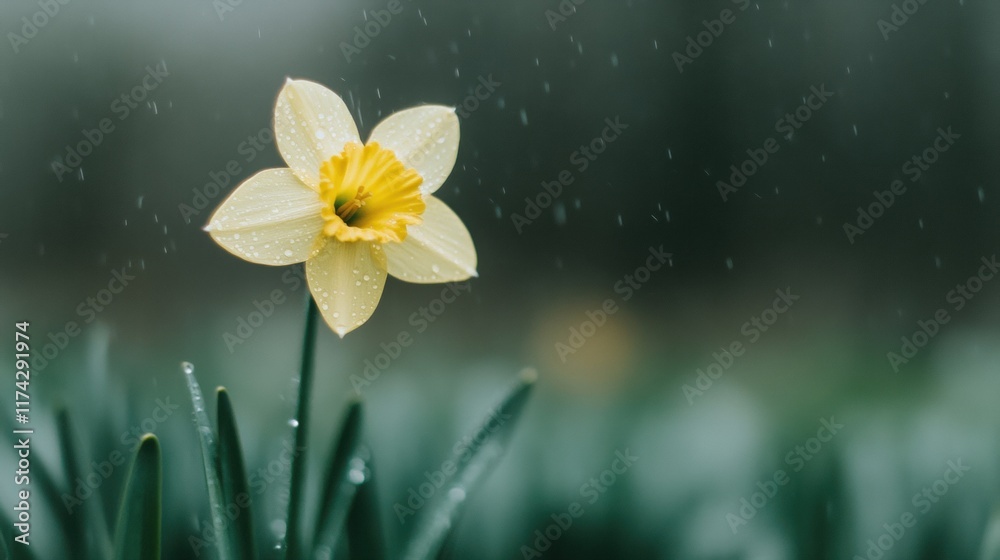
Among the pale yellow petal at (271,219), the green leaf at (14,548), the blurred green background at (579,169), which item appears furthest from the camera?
the blurred green background at (579,169)

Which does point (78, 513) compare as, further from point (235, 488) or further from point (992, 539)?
point (992, 539)

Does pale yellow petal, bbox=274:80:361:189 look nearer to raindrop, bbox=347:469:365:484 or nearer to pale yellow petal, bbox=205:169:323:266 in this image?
pale yellow petal, bbox=205:169:323:266

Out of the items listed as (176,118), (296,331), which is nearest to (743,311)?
(296,331)

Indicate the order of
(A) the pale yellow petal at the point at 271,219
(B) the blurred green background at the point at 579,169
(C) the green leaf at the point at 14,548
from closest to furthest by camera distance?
(A) the pale yellow petal at the point at 271,219, (C) the green leaf at the point at 14,548, (B) the blurred green background at the point at 579,169

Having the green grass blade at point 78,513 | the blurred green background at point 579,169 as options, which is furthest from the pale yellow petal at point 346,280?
the blurred green background at point 579,169

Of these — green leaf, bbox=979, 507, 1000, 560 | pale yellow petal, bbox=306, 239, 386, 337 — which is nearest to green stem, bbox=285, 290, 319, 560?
pale yellow petal, bbox=306, 239, 386, 337

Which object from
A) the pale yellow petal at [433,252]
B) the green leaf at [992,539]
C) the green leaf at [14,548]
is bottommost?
the green leaf at [14,548]

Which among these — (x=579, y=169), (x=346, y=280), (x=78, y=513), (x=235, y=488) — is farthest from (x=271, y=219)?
(x=579, y=169)

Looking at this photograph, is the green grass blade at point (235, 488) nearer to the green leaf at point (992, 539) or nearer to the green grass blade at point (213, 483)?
the green grass blade at point (213, 483)
